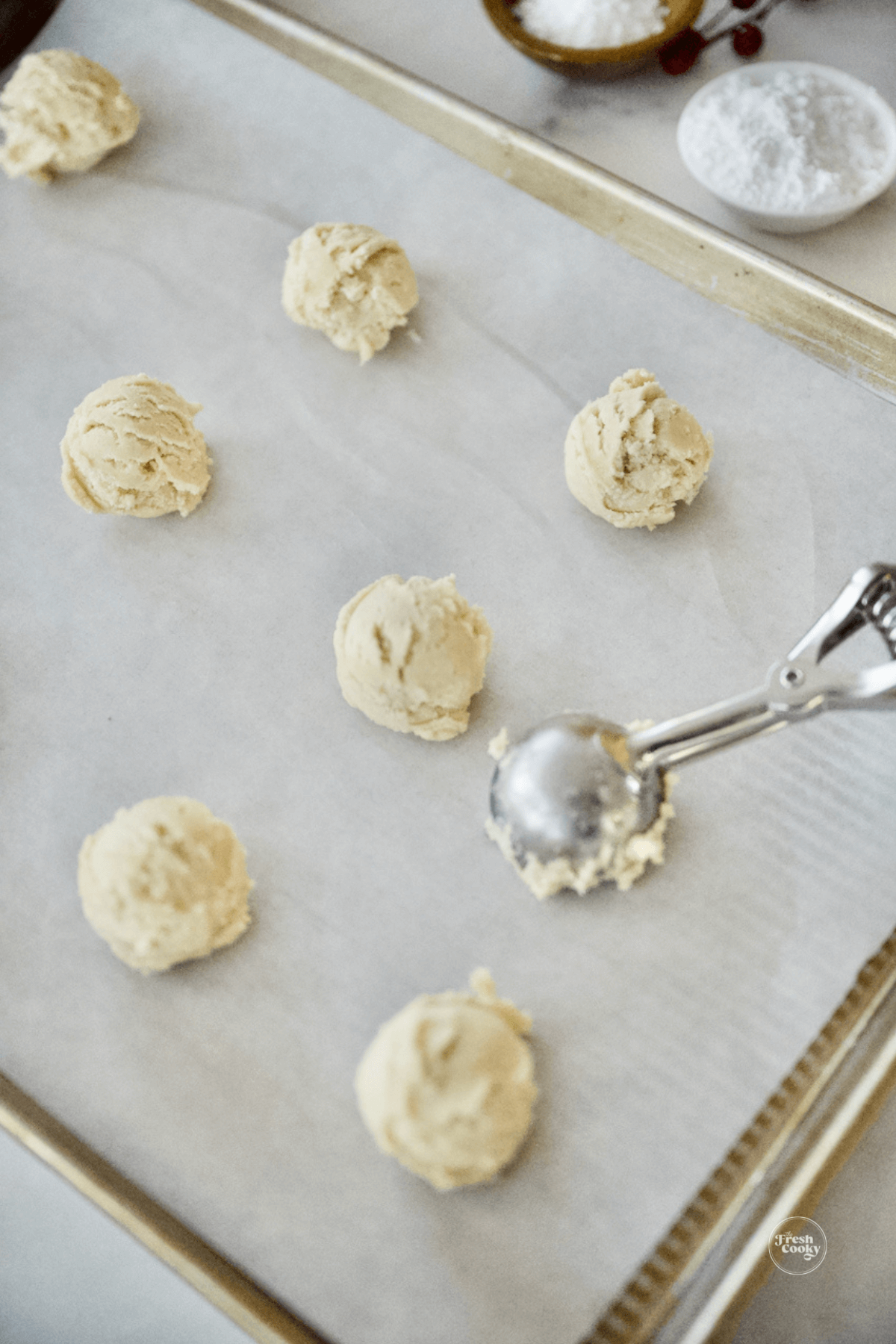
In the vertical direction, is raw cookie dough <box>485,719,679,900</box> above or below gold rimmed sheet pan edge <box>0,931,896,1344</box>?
above

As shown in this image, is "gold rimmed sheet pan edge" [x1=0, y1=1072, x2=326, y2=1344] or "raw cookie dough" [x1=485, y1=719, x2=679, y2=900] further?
"raw cookie dough" [x1=485, y1=719, x2=679, y2=900]

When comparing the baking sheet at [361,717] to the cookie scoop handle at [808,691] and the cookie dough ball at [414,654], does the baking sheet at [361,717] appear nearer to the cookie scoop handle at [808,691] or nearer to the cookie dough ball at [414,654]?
the cookie dough ball at [414,654]

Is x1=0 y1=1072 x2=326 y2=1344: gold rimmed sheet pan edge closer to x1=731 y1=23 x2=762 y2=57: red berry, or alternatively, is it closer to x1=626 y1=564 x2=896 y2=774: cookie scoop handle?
x1=626 y1=564 x2=896 y2=774: cookie scoop handle

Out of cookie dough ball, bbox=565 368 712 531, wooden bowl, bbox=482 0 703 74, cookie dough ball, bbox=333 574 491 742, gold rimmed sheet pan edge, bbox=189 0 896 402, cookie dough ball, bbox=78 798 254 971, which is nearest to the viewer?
cookie dough ball, bbox=78 798 254 971

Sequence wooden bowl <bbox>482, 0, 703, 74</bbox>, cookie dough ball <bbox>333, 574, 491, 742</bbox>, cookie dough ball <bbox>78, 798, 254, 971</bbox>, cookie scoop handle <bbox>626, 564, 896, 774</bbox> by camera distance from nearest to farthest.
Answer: cookie scoop handle <bbox>626, 564, 896, 774</bbox> → cookie dough ball <bbox>78, 798, 254, 971</bbox> → cookie dough ball <bbox>333, 574, 491, 742</bbox> → wooden bowl <bbox>482, 0, 703, 74</bbox>

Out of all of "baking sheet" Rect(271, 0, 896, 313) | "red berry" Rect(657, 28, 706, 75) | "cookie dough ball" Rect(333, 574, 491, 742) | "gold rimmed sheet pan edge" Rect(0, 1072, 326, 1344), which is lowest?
"gold rimmed sheet pan edge" Rect(0, 1072, 326, 1344)

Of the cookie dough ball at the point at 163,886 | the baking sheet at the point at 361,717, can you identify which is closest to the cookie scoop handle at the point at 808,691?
the baking sheet at the point at 361,717

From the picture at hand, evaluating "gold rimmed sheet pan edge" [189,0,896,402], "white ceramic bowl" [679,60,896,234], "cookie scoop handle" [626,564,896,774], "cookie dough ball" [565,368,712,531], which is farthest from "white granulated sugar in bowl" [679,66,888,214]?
"cookie scoop handle" [626,564,896,774]
